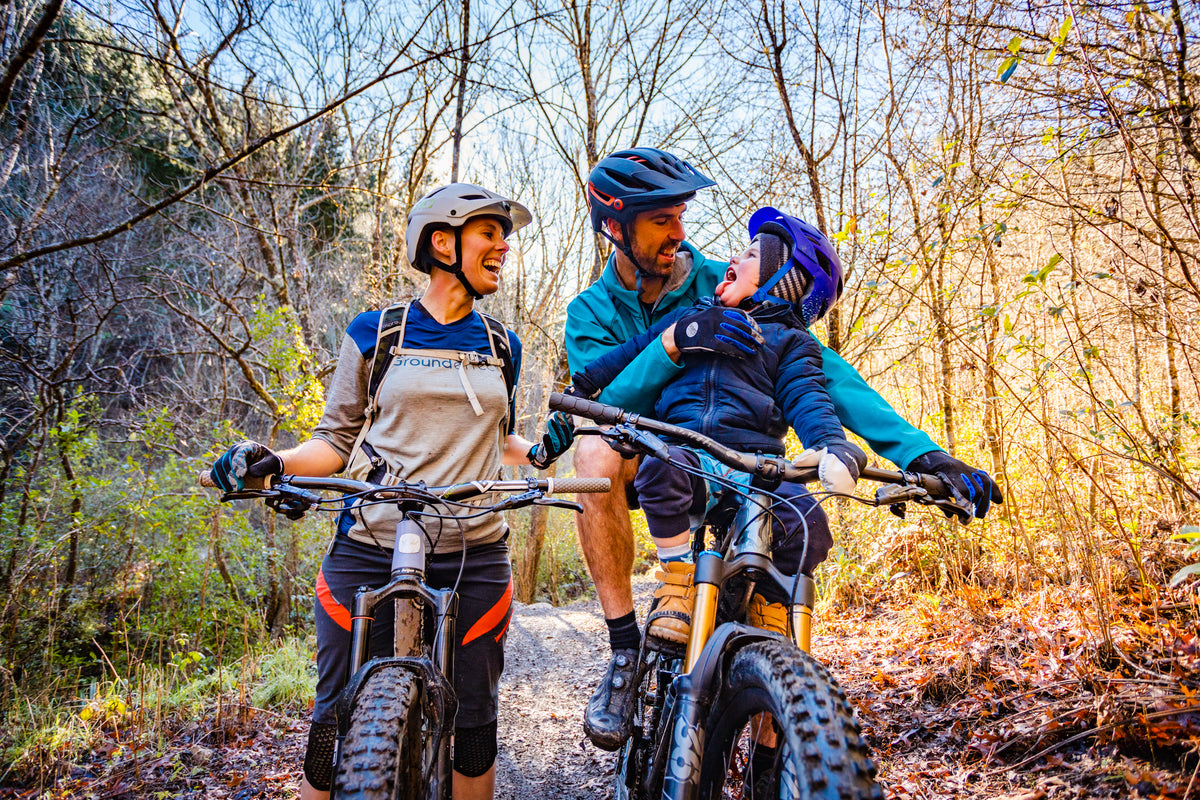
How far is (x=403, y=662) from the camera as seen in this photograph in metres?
1.66

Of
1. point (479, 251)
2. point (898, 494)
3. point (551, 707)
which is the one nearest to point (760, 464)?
point (898, 494)

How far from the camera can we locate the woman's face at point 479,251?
253 cm

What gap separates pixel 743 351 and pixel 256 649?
20.8ft

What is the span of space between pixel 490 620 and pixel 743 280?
4.87 ft

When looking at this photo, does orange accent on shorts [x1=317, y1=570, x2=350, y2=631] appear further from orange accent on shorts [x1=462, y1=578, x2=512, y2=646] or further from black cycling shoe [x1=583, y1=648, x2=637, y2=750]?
black cycling shoe [x1=583, y1=648, x2=637, y2=750]

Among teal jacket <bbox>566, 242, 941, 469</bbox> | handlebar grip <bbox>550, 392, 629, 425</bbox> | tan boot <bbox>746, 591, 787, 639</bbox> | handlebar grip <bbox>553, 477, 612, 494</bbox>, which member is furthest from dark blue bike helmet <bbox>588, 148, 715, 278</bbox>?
tan boot <bbox>746, 591, 787, 639</bbox>

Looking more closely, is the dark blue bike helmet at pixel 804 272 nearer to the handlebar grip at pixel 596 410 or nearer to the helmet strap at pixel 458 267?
the handlebar grip at pixel 596 410

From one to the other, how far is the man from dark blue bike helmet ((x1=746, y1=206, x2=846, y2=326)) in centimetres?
20

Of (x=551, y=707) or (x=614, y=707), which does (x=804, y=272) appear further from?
(x=551, y=707)

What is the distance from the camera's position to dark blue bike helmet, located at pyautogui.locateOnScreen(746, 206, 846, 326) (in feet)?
7.61

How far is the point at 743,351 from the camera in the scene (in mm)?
2025

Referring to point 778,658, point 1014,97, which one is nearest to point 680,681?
point 778,658

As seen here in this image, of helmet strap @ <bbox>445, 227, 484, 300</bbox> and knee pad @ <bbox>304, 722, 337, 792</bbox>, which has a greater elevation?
helmet strap @ <bbox>445, 227, 484, 300</bbox>

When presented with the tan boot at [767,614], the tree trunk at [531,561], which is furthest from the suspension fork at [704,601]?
the tree trunk at [531,561]
